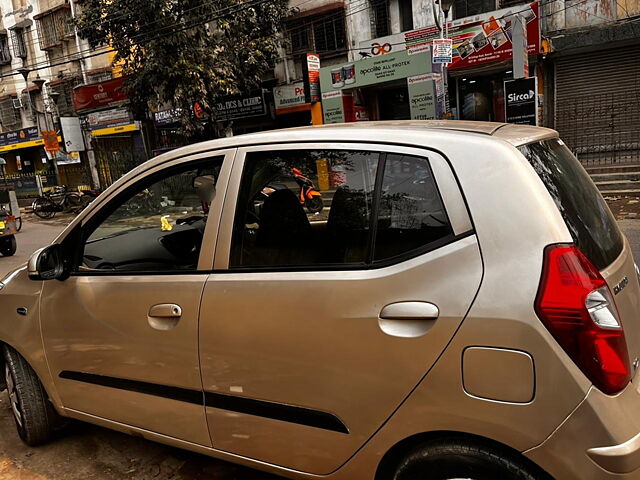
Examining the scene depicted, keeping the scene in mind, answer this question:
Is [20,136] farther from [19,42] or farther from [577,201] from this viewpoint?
[577,201]

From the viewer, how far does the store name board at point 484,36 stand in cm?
1177

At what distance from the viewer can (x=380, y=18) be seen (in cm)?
1418

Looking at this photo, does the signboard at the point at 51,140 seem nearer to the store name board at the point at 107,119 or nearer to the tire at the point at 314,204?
the store name board at the point at 107,119

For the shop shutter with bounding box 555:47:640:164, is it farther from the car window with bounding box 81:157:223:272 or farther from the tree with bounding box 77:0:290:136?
the car window with bounding box 81:157:223:272

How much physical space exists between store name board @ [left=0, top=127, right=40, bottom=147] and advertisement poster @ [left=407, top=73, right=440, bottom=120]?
18963 millimetres

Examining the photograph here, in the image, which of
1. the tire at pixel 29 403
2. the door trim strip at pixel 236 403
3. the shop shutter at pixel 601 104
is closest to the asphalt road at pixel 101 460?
the tire at pixel 29 403

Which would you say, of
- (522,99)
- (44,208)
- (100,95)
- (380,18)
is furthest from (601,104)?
(44,208)

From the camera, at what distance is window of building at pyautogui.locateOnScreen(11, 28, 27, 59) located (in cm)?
2392

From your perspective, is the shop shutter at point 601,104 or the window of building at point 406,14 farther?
the window of building at point 406,14

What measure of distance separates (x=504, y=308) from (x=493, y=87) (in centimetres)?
1334

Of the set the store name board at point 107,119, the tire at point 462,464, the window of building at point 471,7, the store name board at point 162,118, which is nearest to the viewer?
the tire at point 462,464

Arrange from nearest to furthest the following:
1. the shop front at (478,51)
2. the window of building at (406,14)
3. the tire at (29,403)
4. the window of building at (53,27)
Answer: the tire at (29,403)
the shop front at (478,51)
the window of building at (406,14)
the window of building at (53,27)

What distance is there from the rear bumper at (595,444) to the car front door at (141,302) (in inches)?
51.8

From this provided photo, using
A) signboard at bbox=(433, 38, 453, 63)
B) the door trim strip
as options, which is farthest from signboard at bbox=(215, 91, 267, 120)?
the door trim strip
